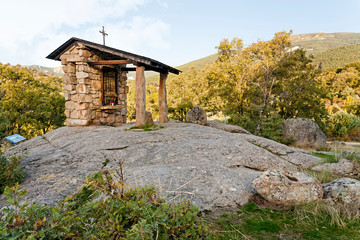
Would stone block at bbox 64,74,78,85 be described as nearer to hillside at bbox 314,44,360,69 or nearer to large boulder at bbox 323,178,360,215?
large boulder at bbox 323,178,360,215

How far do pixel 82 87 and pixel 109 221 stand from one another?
966 centimetres

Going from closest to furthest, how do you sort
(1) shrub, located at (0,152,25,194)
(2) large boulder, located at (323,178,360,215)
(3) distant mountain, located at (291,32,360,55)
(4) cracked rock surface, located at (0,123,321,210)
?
(2) large boulder, located at (323,178,360,215), (4) cracked rock surface, located at (0,123,321,210), (1) shrub, located at (0,152,25,194), (3) distant mountain, located at (291,32,360,55)

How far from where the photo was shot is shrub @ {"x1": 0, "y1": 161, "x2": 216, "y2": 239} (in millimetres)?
1704

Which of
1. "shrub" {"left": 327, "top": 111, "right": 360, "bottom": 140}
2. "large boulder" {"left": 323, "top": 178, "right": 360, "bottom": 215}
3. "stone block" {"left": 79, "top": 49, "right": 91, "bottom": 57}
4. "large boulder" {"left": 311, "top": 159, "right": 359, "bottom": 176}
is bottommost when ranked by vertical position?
"shrub" {"left": 327, "top": 111, "right": 360, "bottom": 140}

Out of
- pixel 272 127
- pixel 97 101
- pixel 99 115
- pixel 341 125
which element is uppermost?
pixel 97 101

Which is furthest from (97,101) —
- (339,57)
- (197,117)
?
(339,57)

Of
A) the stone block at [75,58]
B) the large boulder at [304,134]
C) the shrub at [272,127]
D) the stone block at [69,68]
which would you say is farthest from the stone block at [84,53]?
the large boulder at [304,134]

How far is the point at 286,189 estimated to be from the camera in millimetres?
3627

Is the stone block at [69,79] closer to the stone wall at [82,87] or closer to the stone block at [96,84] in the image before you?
the stone wall at [82,87]

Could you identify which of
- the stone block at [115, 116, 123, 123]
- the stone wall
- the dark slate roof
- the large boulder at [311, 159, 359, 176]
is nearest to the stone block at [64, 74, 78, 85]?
the stone wall

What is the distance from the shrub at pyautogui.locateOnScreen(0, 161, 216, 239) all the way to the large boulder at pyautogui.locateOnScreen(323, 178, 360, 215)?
103 inches

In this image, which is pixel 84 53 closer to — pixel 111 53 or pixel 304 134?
pixel 111 53

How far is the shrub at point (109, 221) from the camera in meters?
1.70

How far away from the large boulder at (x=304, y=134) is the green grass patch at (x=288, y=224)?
10.7 meters
